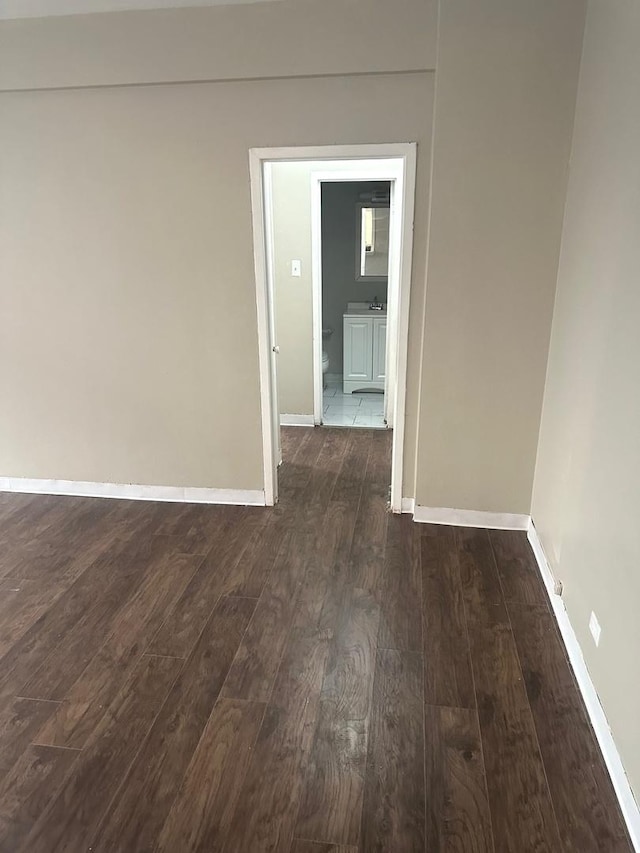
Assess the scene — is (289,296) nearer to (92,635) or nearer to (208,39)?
(208,39)

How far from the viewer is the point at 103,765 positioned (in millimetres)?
1778

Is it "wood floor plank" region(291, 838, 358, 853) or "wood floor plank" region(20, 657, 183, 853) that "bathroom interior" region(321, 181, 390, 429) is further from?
"wood floor plank" region(291, 838, 358, 853)

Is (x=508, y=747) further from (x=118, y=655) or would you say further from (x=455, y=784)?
(x=118, y=655)

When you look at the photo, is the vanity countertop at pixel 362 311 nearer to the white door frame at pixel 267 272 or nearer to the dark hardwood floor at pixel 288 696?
the white door frame at pixel 267 272

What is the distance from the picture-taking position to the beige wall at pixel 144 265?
2959 mm

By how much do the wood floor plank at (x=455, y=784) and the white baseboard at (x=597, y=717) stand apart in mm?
380

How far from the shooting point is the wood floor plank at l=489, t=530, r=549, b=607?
8.58 ft

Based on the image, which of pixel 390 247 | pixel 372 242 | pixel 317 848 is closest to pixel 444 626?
pixel 317 848

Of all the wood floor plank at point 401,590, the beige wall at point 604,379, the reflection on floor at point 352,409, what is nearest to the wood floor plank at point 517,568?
the beige wall at point 604,379

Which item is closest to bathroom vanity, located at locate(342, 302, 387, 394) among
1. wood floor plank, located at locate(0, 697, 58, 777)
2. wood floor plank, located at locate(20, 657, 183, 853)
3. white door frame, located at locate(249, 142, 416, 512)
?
white door frame, located at locate(249, 142, 416, 512)

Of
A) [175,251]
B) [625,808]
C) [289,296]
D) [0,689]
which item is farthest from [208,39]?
[625,808]

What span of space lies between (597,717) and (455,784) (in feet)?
1.81

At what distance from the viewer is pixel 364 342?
6.14 metres

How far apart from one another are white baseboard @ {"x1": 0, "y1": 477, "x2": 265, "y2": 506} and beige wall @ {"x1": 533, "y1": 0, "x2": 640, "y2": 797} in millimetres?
1795
